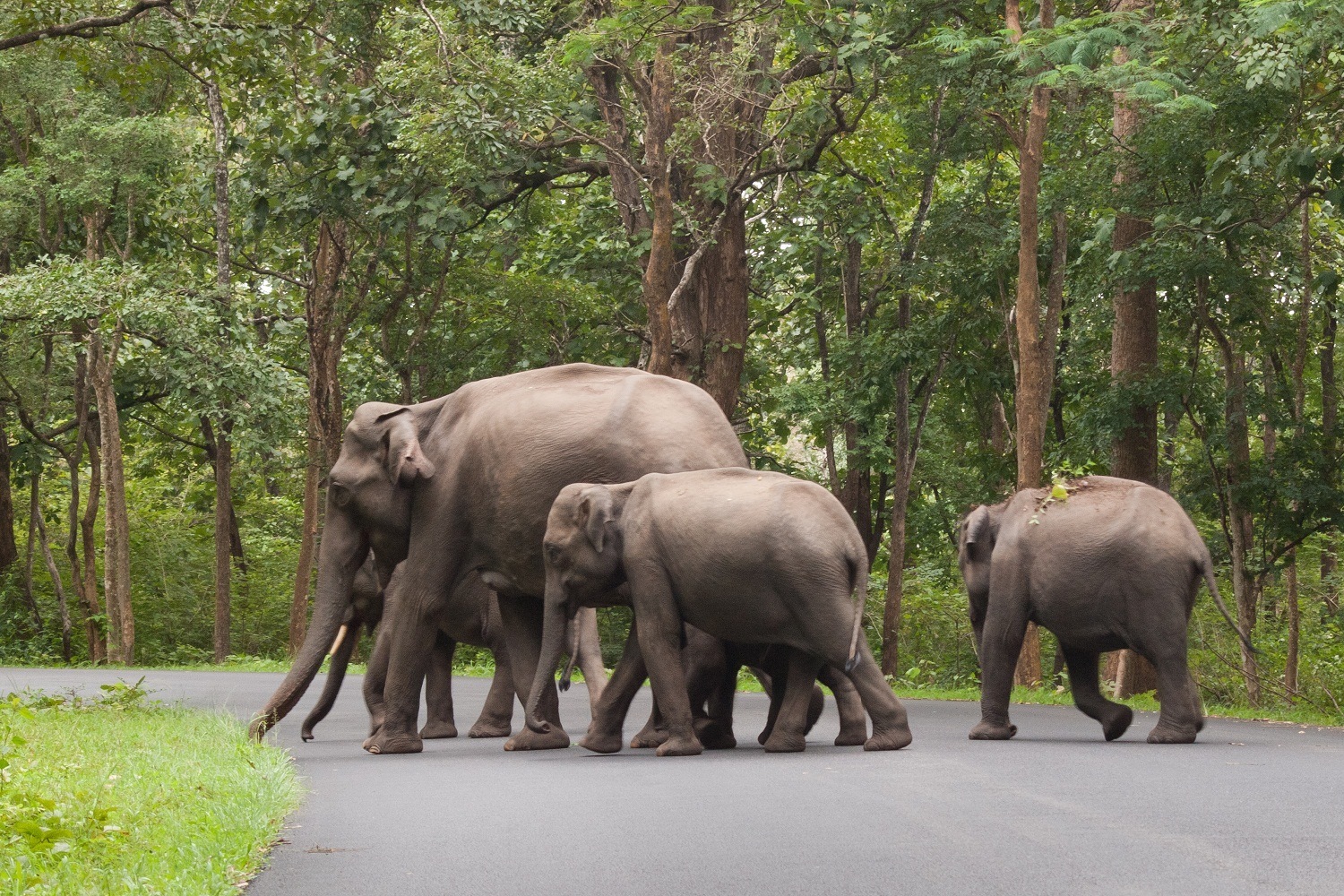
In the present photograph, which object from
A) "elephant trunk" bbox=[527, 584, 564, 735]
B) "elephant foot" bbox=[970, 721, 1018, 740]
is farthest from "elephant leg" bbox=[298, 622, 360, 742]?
"elephant foot" bbox=[970, 721, 1018, 740]

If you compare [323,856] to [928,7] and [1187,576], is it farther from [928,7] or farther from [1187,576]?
[928,7]

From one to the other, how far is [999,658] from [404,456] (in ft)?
12.6

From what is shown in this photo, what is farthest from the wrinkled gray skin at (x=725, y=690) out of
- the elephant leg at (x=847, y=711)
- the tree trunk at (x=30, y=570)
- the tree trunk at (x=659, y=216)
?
the tree trunk at (x=30, y=570)

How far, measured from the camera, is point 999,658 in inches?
430

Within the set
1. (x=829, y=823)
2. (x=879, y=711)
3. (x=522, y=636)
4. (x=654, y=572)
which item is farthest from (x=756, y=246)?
(x=829, y=823)

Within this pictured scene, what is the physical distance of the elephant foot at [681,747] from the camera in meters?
9.59

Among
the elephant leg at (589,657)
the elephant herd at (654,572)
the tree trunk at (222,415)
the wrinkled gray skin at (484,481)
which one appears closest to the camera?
the elephant herd at (654,572)

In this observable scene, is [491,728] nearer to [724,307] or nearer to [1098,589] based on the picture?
[1098,589]

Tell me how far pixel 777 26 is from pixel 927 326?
5986mm

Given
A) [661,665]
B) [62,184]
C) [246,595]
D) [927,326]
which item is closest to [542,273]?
[927,326]

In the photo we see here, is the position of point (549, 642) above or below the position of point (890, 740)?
above

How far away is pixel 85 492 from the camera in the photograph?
40.2 metres

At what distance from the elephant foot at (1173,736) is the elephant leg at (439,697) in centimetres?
465

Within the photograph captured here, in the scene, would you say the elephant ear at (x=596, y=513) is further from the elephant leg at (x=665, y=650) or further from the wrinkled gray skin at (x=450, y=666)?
the wrinkled gray skin at (x=450, y=666)
